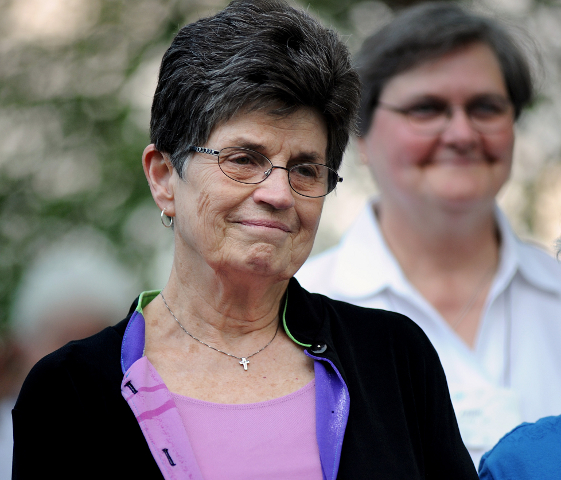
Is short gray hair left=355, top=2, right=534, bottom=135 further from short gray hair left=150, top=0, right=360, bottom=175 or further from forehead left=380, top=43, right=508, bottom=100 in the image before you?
short gray hair left=150, top=0, right=360, bottom=175

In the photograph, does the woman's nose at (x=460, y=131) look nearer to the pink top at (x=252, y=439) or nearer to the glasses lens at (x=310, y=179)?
the glasses lens at (x=310, y=179)

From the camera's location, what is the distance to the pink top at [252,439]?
1.60 metres

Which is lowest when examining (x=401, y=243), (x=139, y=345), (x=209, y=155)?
(x=401, y=243)

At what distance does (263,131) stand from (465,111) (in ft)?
5.03

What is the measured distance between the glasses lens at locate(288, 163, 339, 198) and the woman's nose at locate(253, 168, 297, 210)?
34 millimetres

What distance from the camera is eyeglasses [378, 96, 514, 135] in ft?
9.66

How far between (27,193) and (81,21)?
1244 millimetres

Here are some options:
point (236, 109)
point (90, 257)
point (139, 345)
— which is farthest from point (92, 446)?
point (90, 257)

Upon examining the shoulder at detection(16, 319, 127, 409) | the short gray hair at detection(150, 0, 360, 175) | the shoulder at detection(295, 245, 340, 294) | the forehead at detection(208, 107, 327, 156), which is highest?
the short gray hair at detection(150, 0, 360, 175)

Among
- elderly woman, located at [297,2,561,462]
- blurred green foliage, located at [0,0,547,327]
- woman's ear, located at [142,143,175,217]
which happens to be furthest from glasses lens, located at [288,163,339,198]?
blurred green foliage, located at [0,0,547,327]

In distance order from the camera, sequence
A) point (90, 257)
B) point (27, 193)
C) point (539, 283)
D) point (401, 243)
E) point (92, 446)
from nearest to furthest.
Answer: point (92, 446) < point (539, 283) < point (401, 243) < point (90, 257) < point (27, 193)

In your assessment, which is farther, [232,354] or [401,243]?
[401,243]

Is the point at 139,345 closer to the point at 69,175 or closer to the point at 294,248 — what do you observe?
the point at 294,248

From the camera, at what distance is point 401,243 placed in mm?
3191
